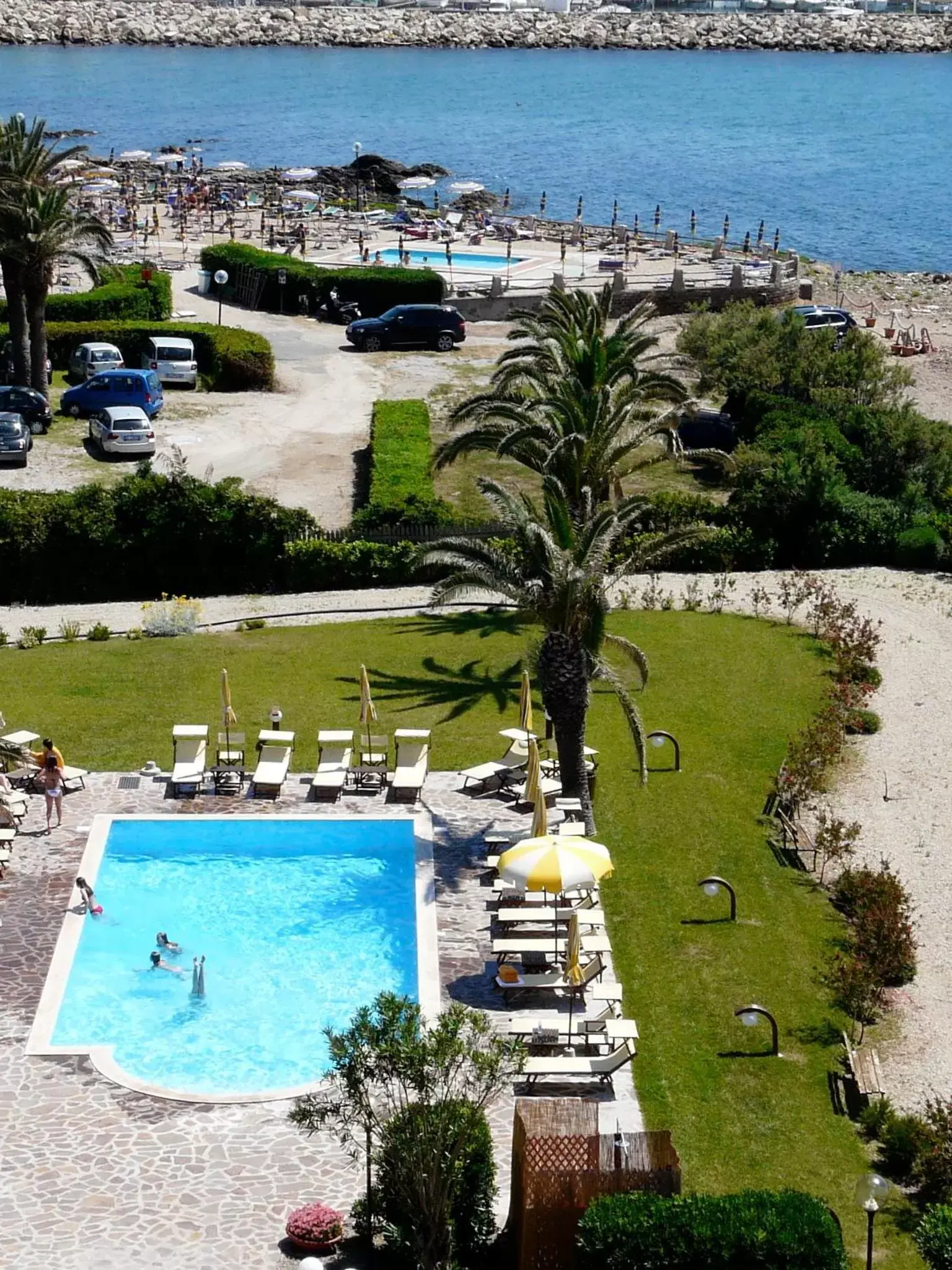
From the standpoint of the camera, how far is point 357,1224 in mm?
17391

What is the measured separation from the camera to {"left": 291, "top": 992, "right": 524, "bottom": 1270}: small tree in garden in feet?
53.1

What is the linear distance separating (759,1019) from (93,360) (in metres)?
36.0

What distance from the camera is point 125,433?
4544 centimetres

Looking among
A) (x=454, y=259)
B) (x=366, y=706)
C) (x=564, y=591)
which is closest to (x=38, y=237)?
(x=366, y=706)

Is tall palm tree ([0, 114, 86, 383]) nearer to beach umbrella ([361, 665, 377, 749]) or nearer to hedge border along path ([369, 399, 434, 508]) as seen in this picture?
hedge border along path ([369, 399, 434, 508])

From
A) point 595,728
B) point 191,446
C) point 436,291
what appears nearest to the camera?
point 595,728

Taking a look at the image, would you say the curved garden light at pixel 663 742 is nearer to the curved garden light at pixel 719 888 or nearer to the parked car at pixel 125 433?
the curved garden light at pixel 719 888

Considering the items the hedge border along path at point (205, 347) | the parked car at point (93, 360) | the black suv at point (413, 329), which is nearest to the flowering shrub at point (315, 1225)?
the parked car at point (93, 360)

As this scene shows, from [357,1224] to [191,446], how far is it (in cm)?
3224

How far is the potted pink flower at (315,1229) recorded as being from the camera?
17094mm

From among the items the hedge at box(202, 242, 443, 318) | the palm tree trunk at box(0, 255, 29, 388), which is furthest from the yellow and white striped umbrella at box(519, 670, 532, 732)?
the hedge at box(202, 242, 443, 318)

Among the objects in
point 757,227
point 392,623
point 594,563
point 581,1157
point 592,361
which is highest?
point 757,227

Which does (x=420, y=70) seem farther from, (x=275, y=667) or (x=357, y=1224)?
(x=357, y=1224)

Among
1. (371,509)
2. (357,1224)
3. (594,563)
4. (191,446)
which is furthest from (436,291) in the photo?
(357,1224)
